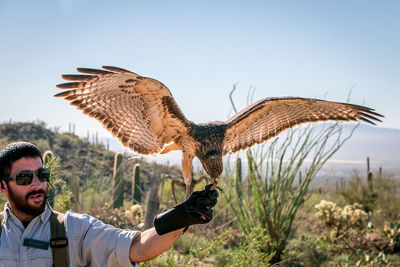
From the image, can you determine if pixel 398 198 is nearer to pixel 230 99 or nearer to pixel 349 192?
pixel 349 192

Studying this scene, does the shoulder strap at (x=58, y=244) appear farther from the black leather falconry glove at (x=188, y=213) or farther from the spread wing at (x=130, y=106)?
the spread wing at (x=130, y=106)

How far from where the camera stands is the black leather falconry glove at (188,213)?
2.24m

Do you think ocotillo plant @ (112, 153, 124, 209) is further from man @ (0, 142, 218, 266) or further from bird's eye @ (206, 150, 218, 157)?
man @ (0, 142, 218, 266)

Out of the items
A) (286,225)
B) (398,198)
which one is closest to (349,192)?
(398,198)

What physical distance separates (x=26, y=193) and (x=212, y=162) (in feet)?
4.49

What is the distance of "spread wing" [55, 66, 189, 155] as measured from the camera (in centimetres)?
307

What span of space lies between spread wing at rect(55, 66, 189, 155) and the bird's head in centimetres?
34

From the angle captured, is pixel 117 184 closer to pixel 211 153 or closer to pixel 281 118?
pixel 281 118

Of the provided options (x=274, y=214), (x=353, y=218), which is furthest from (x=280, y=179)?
(x=353, y=218)

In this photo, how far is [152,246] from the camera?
224 cm

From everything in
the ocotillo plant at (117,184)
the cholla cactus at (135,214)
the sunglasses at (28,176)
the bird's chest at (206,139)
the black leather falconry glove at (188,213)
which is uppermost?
the bird's chest at (206,139)

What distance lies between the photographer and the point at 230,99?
679 cm

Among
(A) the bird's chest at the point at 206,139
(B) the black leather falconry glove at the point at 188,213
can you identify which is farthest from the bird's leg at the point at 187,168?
(B) the black leather falconry glove at the point at 188,213

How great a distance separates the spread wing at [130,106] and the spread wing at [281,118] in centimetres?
85
